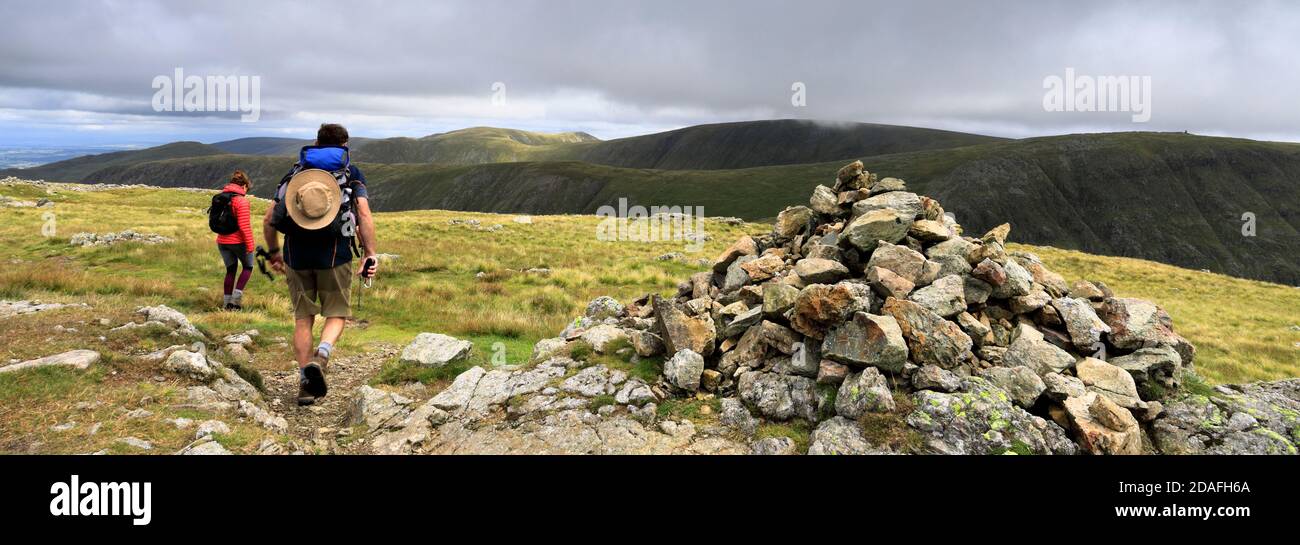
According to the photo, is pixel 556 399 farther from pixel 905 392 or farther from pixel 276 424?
pixel 905 392

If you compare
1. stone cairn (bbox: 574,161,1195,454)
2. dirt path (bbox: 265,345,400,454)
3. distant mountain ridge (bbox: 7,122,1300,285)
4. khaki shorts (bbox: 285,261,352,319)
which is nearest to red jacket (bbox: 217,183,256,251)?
dirt path (bbox: 265,345,400,454)

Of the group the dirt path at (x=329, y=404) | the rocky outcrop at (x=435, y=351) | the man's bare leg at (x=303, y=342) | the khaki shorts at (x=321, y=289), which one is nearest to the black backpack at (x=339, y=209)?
the khaki shorts at (x=321, y=289)

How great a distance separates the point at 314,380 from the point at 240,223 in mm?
8140

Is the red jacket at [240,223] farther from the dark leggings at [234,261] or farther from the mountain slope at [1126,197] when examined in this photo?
the mountain slope at [1126,197]


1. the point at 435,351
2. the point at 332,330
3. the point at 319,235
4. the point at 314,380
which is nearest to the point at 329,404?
the point at 314,380

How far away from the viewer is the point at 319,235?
7.12 m

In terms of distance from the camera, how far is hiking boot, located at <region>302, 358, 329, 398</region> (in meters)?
7.12

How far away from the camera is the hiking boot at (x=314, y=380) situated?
7.12 metres

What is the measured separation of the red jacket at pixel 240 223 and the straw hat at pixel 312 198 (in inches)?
303

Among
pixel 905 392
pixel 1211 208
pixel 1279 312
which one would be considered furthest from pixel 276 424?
pixel 1211 208

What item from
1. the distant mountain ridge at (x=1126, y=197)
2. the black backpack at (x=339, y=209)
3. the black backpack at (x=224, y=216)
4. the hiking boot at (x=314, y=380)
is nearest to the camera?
the black backpack at (x=339, y=209)

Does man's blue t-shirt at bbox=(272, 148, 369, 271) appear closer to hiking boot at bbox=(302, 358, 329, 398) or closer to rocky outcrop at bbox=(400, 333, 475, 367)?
hiking boot at bbox=(302, 358, 329, 398)

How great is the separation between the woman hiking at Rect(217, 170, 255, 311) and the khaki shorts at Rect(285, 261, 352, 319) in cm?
718

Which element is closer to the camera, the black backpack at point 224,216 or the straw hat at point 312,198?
the straw hat at point 312,198
